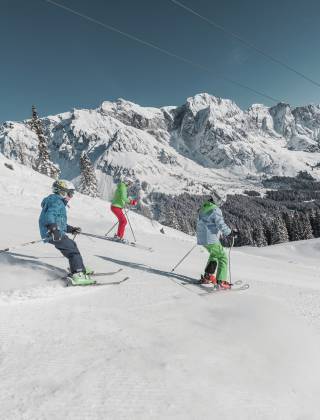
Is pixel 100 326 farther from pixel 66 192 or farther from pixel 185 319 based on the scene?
pixel 66 192

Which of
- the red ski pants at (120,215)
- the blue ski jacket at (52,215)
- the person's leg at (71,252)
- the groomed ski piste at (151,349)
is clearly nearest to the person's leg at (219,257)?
the groomed ski piste at (151,349)

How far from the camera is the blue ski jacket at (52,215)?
741cm

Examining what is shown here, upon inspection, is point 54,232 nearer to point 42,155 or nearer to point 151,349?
point 151,349

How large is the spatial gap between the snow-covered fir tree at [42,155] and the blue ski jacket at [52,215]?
5488 cm

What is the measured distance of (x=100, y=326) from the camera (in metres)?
5.24

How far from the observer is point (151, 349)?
4.56 meters

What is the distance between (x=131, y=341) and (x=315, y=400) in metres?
2.31

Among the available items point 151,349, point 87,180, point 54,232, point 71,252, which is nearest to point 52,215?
point 54,232

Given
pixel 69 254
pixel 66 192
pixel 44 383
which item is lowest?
pixel 44 383

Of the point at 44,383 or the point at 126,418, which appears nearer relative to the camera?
the point at 126,418

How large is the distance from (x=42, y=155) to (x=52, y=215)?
55.9 m

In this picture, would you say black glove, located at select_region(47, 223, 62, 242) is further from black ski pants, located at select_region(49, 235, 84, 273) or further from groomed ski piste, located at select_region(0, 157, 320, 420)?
groomed ski piste, located at select_region(0, 157, 320, 420)

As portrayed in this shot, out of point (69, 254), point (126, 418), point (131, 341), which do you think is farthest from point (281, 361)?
point (69, 254)

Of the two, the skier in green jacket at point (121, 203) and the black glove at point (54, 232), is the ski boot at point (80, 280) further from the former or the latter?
the skier in green jacket at point (121, 203)
